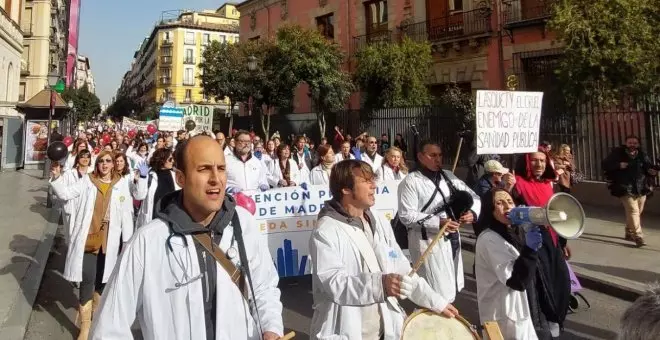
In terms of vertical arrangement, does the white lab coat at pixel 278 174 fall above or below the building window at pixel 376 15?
Result: below

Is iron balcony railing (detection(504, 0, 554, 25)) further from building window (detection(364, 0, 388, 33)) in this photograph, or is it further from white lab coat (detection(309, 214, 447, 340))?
white lab coat (detection(309, 214, 447, 340))

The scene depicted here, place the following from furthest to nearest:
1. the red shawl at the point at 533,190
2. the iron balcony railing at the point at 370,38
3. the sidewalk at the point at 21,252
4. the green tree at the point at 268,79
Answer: the iron balcony railing at the point at 370,38 → the green tree at the point at 268,79 → the sidewalk at the point at 21,252 → the red shawl at the point at 533,190

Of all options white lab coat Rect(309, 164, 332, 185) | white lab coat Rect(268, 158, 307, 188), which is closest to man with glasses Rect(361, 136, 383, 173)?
white lab coat Rect(268, 158, 307, 188)

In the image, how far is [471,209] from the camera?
4117 mm

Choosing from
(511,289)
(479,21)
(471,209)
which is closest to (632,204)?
(471,209)

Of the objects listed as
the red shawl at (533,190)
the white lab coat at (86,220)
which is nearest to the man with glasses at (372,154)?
the red shawl at (533,190)

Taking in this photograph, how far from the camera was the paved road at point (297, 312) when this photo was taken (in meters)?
4.66

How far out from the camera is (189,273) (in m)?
1.84

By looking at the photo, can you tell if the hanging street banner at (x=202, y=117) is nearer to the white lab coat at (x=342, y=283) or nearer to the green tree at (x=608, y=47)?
the green tree at (x=608, y=47)

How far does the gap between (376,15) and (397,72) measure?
6940 mm

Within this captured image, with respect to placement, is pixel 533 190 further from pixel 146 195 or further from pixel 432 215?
pixel 146 195

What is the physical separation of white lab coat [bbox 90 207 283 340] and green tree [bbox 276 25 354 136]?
19.8 m

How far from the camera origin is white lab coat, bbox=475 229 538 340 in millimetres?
3051

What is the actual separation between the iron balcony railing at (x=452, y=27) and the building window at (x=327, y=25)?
661cm
